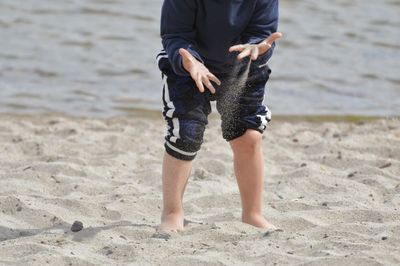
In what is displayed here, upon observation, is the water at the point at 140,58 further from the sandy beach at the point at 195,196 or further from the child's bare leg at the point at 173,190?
the child's bare leg at the point at 173,190

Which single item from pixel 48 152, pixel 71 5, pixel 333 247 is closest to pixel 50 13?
pixel 71 5

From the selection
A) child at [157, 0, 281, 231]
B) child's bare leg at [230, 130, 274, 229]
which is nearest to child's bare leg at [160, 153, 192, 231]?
child at [157, 0, 281, 231]

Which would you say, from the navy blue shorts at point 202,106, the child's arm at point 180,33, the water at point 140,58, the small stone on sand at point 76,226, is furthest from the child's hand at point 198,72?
the water at point 140,58

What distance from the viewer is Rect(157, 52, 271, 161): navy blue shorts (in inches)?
167

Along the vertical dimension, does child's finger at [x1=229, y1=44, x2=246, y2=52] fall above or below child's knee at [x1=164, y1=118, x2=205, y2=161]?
above

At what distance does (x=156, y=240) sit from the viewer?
4.08 m

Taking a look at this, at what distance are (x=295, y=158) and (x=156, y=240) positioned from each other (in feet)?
6.81

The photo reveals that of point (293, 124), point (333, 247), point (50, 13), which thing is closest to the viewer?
point (333, 247)

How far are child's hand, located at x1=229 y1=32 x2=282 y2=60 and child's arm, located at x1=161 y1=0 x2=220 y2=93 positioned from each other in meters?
0.16

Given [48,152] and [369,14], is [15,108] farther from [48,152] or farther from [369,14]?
[369,14]

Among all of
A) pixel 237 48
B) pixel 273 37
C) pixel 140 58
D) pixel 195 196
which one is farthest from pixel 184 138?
pixel 140 58

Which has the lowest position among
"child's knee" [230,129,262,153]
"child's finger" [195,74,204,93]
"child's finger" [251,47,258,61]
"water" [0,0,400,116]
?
"water" [0,0,400,116]

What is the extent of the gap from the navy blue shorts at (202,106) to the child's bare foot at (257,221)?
1.29 feet

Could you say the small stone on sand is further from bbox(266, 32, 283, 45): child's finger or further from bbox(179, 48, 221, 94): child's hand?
bbox(266, 32, 283, 45): child's finger
